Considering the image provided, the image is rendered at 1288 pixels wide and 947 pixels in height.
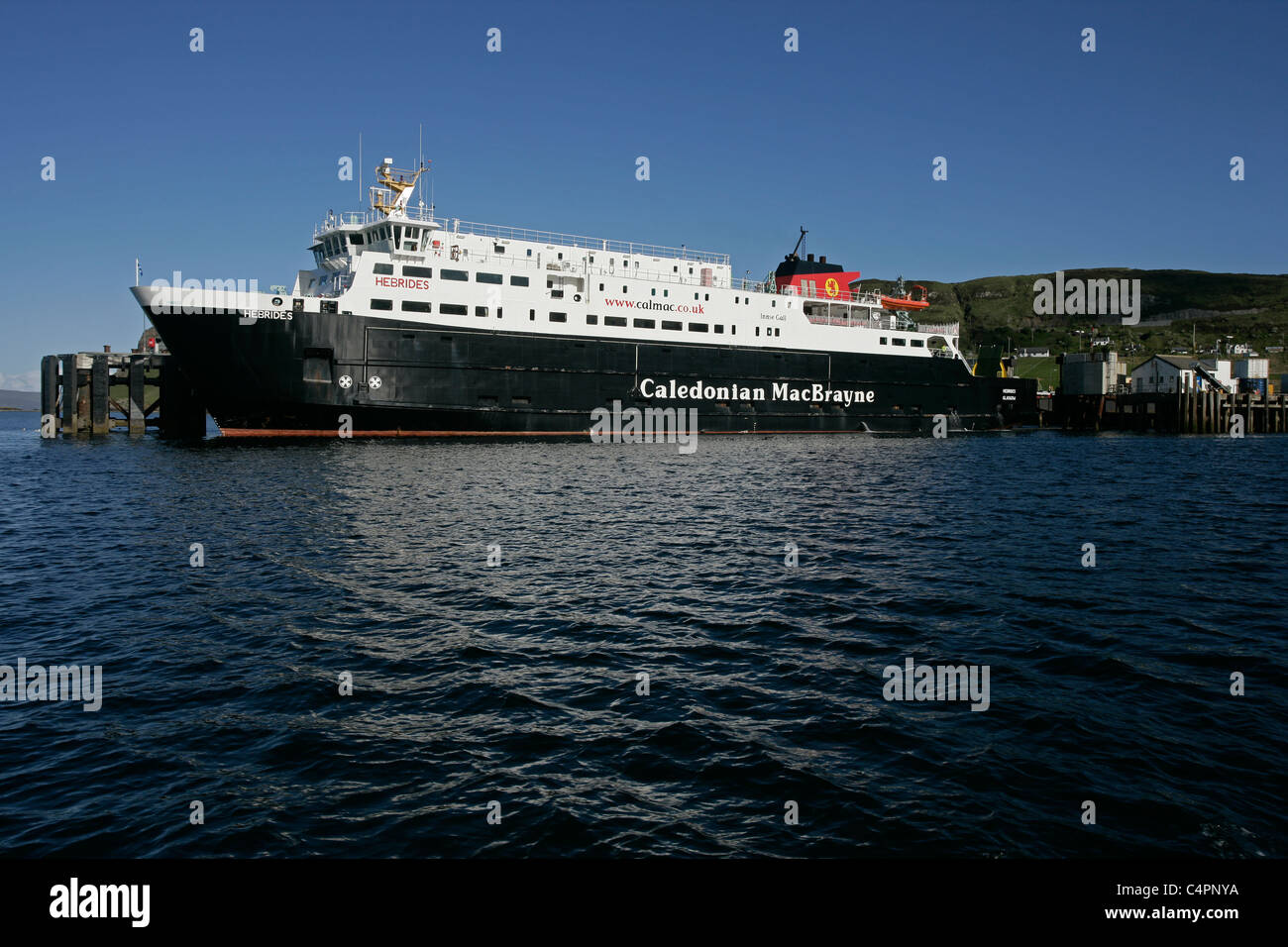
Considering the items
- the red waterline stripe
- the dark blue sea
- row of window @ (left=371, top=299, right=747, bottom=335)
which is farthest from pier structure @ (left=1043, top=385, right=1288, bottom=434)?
the dark blue sea

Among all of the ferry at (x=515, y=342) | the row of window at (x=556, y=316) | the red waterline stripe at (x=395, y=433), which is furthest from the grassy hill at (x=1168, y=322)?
the red waterline stripe at (x=395, y=433)

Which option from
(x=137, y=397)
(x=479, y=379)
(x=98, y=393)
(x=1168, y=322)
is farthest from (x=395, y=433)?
(x=1168, y=322)

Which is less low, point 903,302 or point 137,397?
point 903,302

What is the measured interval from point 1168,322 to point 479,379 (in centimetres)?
18539

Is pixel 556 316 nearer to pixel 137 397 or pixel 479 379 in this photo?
pixel 479 379

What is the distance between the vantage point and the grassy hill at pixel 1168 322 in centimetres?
13262

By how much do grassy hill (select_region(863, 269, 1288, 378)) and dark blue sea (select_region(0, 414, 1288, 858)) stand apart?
102 metres

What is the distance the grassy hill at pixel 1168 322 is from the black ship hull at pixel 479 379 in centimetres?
7172

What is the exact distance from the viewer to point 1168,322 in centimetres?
16962

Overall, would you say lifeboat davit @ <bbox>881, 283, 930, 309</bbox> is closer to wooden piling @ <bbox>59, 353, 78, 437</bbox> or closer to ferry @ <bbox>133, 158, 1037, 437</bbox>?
ferry @ <bbox>133, 158, 1037, 437</bbox>

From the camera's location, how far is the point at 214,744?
6758 mm

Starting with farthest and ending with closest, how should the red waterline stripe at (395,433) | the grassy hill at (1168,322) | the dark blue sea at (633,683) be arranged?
the grassy hill at (1168,322) → the red waterline stripe at (395,433) → the dark blue sea at (633,683)

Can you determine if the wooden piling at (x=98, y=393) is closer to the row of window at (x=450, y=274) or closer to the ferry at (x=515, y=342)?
the ferry at (x=515, y=342)

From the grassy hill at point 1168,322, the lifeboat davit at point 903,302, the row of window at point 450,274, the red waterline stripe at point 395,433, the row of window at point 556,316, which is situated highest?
the grassy hill at point 1168,322
